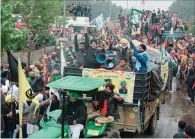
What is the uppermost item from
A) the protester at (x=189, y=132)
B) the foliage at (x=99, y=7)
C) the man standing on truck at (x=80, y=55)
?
the foliage at (x=99, y=7)

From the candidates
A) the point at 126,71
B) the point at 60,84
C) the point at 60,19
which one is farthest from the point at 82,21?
the point at 60,84

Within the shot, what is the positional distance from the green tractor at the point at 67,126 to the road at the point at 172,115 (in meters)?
3.28

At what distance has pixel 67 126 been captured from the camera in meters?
7.61

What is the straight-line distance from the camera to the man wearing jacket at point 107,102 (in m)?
8.77

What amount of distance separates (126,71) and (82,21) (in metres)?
20.8

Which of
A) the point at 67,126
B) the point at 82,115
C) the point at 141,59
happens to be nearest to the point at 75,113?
the point at 82,115

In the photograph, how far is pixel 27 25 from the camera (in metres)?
19.4

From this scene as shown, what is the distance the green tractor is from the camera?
23.5 ft

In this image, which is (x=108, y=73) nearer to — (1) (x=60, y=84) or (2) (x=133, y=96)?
(2) (x=133, y=96)

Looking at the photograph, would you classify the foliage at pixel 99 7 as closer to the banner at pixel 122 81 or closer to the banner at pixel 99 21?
the banner at pixel 99 21

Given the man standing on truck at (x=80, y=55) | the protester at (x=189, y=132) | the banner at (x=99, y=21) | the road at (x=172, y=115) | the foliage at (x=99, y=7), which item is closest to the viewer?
the protester at (x=189, y=132)

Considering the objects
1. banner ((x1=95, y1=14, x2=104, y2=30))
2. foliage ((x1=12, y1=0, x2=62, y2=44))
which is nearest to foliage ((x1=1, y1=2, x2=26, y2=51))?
banner ((x1=95, y1=14, x2=104, y2=30))

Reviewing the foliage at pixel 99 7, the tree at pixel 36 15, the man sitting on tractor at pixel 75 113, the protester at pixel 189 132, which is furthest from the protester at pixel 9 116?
the foliage at pixel 99 7

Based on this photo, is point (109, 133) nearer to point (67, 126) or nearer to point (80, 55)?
point (67, 126)
